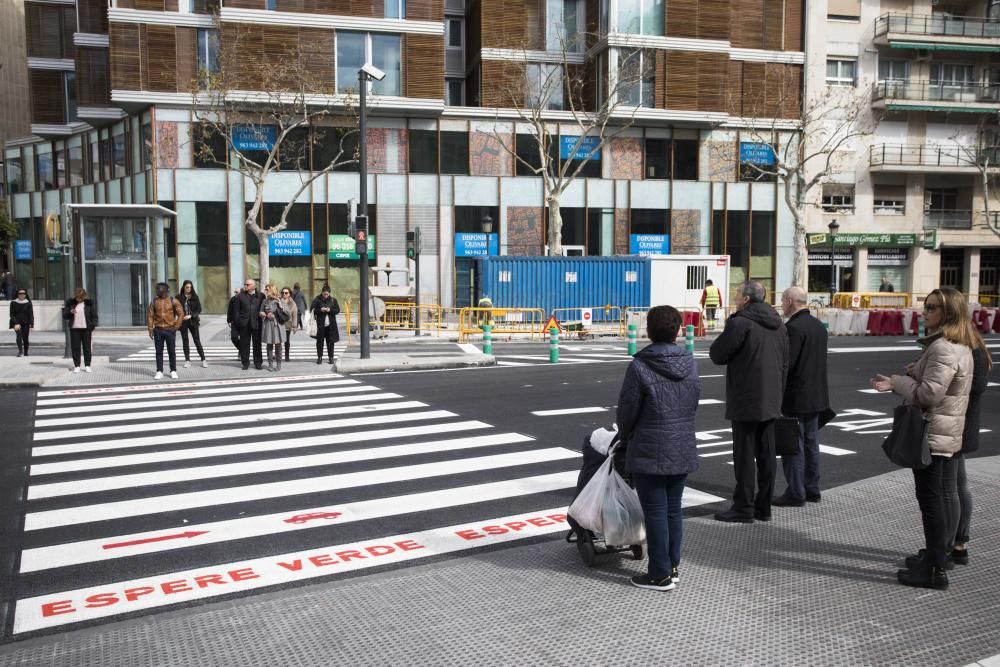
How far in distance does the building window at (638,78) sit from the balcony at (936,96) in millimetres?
13719

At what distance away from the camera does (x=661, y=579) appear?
196 inches

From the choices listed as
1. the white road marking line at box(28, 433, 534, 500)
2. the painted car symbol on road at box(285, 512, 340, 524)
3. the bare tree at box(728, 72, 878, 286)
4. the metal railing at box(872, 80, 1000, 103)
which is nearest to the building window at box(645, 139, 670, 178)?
the bare tree at box(728, 72, 878, 286)

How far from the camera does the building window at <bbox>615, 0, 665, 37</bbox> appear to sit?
36781 millimetres

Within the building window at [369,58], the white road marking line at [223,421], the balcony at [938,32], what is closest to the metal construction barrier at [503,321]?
the building window at [369,58]

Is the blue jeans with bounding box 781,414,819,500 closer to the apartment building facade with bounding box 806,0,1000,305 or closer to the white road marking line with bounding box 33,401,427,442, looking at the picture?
the white road marking line with bounding box 33,401,427,442

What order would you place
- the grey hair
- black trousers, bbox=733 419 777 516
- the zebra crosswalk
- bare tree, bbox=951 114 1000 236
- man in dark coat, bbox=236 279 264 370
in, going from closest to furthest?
1. the zebra crosswalk
2. black trousers, bbox=733 419 777 516
3. the grey hair
4. man in dark coat, bbox=236 279 264 370
5. bare tree, bbox=951 114 1000 236

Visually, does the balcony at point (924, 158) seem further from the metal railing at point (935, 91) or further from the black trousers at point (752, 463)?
the black trousers at point (752, 463)

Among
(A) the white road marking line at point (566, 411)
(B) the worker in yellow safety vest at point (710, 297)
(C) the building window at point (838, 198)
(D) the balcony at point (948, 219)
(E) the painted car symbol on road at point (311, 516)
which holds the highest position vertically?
(C) the building window at point (838, 198)

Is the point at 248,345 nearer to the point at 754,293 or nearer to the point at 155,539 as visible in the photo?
the point at 155,539

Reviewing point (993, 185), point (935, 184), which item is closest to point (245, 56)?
point (935, 184)

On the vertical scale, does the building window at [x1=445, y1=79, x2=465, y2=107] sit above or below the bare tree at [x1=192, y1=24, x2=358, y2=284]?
above

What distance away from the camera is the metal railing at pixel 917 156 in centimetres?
4256

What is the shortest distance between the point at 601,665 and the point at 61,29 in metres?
48.9

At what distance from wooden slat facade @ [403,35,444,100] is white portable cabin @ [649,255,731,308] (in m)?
12.7
